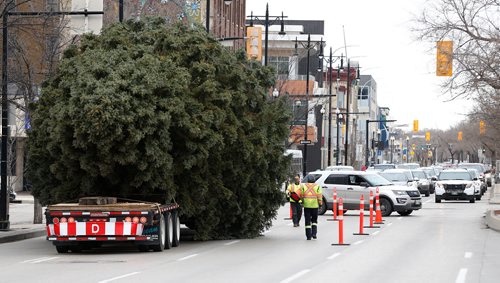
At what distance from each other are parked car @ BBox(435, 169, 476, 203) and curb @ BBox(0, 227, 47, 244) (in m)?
31.4

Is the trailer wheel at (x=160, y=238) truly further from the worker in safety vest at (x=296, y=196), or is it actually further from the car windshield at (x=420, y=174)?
the car windshield at (x=420, y=174)

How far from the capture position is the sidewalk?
97.5 feet

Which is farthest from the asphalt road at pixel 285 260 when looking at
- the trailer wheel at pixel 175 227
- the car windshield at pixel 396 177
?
the car windshield at pixel 396 177

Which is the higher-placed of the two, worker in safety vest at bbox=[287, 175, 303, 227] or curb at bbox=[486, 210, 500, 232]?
worker in safety vest at bbox=[287, 175, 303, 227]

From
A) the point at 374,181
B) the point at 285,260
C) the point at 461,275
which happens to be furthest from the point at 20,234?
the point at 374,181

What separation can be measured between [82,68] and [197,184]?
4024 mm

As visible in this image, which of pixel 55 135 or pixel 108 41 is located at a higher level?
pixel 108 41

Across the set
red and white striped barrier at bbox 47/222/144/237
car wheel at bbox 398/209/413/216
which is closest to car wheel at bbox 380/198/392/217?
car wheel at bbox 398/209/413/216

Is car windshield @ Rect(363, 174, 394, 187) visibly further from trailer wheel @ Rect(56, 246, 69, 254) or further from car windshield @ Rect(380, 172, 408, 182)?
trailer wheel @ Rect(56, 246, 69, 254)

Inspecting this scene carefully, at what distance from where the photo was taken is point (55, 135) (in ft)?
84.5

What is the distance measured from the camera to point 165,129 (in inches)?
1014

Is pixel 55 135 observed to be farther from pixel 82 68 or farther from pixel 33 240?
pixel 33 240

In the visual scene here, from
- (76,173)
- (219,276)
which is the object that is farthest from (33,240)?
(219,276)

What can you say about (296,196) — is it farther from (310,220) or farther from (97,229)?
(97,229)
